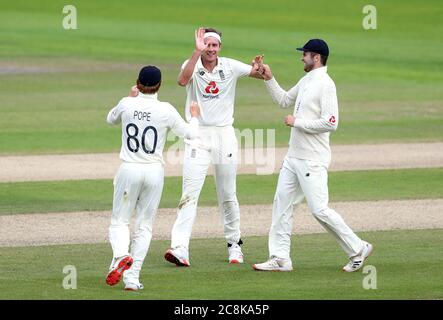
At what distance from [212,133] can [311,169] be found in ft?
4.56

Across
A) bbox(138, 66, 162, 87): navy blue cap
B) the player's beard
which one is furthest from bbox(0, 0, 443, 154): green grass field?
bbox(138, 66, 162, 87): navy blue cap

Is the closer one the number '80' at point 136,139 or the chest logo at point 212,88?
the number '80' at point 136,139

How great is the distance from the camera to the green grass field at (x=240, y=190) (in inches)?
671

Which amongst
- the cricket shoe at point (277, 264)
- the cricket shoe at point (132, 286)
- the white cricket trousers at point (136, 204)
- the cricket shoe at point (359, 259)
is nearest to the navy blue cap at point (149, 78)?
the white cricket trousers at point (136, 204)

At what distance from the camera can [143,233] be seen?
11.7 meters

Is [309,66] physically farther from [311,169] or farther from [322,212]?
[322,212]

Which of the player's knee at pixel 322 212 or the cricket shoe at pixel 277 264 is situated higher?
the player's knee at pixel 322 212

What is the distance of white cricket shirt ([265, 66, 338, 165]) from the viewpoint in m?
12.4

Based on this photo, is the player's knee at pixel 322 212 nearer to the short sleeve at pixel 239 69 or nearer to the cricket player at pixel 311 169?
the cricket player at pixel 311 169

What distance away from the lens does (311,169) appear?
41.1ft

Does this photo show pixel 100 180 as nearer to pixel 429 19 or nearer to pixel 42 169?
pixel 42 169

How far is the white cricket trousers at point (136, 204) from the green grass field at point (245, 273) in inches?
14.7

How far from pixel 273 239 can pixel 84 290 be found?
230cm
